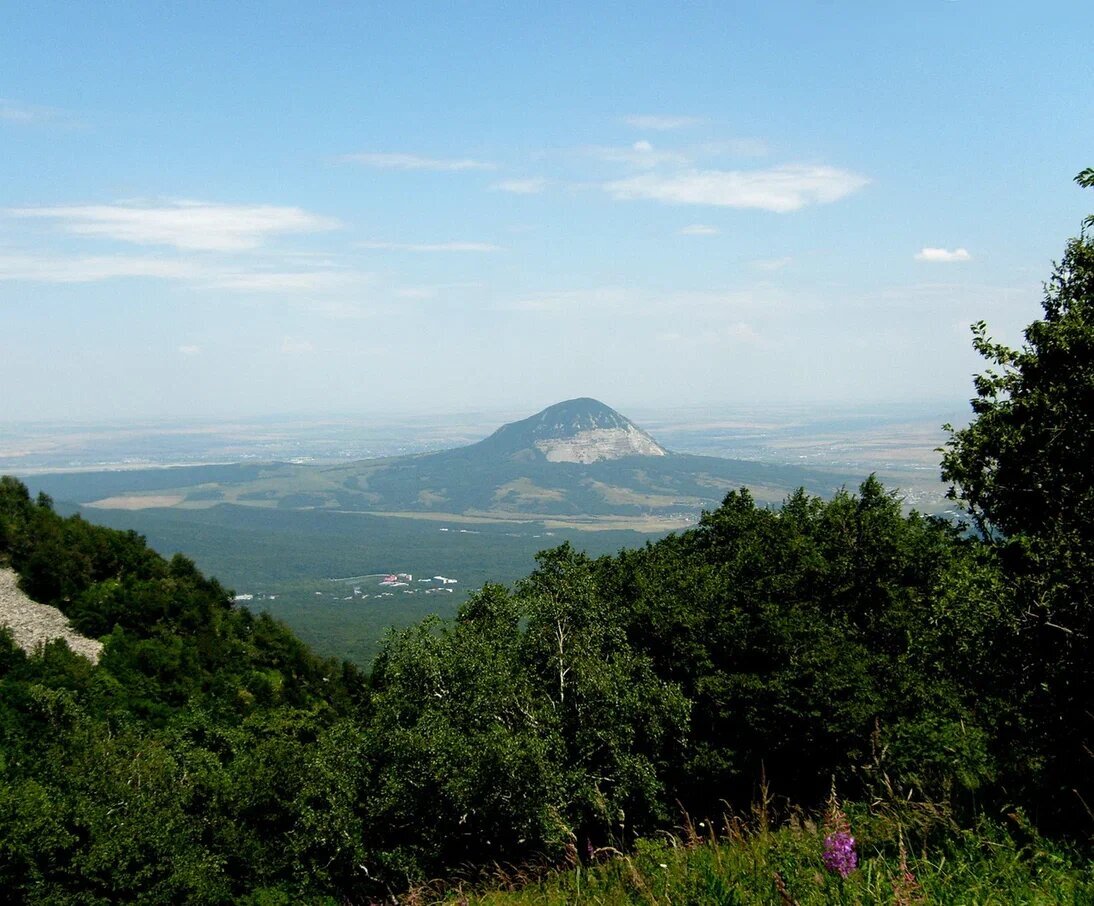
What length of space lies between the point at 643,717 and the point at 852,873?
53.9ft

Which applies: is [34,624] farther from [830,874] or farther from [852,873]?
[852,873]

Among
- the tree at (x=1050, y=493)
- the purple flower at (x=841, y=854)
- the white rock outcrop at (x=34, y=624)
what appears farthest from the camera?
the white rock outcrop at (x=34, y=624)

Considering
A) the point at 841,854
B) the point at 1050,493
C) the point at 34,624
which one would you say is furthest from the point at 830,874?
the point at 34,624

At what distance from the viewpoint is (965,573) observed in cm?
1322

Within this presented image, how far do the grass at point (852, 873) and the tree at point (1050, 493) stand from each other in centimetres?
266

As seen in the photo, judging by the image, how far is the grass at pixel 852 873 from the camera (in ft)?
18.0

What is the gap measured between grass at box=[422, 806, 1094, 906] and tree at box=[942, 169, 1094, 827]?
2659 mm

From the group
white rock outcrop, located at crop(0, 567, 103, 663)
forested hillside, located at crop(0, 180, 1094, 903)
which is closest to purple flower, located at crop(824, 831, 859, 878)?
forested hillside, located at crop(0, 180, 1094, 903)

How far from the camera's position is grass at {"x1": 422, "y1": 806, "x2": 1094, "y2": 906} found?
5.49 meters

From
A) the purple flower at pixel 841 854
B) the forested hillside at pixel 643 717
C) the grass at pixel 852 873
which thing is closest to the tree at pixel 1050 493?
the forested hillside at pixel 643 717

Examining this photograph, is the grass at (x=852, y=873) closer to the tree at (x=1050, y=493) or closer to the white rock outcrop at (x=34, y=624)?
the tree at (x=1050, y=493)

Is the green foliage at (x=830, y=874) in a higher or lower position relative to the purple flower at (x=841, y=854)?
lower

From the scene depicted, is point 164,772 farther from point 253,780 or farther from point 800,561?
point 800,561

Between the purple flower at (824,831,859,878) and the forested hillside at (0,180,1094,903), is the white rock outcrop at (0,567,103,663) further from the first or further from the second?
the purple flower at (824,831,859,878)
